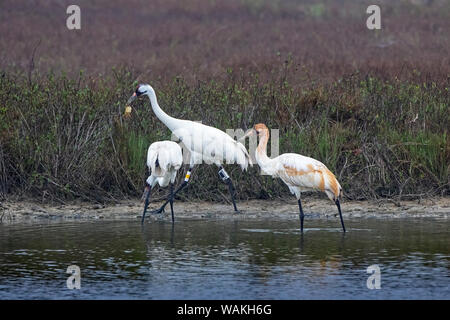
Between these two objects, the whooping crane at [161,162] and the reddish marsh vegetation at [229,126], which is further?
the reddish marsh vegetation at [229,126]

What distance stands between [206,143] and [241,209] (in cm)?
90

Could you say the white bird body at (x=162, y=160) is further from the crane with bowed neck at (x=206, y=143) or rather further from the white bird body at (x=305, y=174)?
the white bird body at (x=305, y=174)

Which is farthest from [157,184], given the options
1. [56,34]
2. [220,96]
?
[56,34]

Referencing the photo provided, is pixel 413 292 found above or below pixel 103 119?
below

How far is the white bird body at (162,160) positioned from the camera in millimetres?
9945

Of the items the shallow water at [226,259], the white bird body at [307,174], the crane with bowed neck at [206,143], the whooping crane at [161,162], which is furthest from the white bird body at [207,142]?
the white bird body at [307,174]

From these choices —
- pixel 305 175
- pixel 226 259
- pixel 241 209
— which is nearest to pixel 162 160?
pixel 241 209

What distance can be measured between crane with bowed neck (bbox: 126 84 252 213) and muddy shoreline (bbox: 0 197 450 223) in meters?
0.27

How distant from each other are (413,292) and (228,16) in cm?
2477

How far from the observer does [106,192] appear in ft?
35.6

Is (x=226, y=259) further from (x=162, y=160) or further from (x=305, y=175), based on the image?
(x=162, y=160)

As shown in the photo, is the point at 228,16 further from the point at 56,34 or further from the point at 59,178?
the point at 59,178

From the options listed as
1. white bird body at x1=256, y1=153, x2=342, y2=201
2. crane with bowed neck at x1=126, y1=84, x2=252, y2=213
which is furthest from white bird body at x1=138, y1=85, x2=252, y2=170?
white bird body at x1=256, y1=153, x2=342, y2=201
